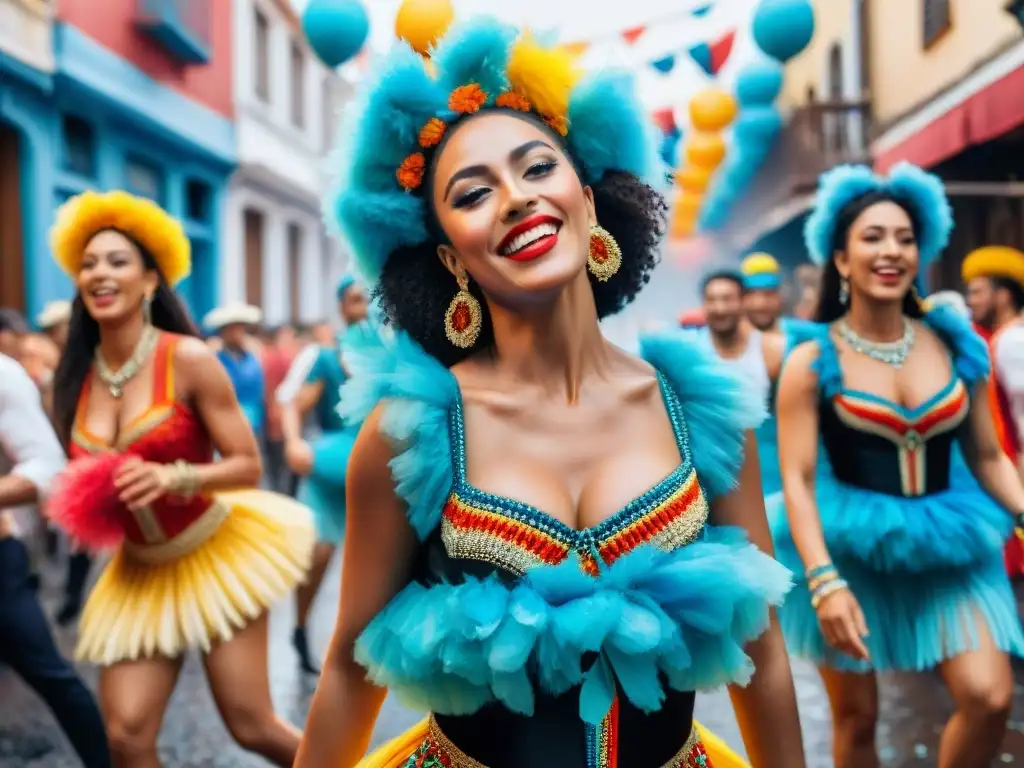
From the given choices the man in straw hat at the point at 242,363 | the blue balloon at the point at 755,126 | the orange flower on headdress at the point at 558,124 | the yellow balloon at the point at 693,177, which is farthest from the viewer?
the blue balloon at the point at 755,126

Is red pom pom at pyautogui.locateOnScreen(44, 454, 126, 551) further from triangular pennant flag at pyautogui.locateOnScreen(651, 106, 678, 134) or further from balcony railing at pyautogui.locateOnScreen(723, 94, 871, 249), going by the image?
balcony railing at pyautogui.locateOnScreen(723, 94, 871, 249)

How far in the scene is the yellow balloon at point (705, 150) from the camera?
12.3 metres

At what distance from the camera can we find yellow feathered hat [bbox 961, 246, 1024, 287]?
709 centimetres

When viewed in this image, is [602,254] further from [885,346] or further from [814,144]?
[814,144]

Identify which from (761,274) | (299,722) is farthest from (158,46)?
(299,722)

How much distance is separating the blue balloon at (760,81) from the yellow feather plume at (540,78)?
8676 millimetres

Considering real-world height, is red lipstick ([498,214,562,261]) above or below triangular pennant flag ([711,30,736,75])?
below

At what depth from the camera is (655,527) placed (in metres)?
2.03

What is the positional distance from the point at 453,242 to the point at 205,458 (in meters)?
2.01

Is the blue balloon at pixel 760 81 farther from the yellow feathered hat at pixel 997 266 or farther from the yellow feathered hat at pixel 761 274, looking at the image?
the yellow feathered hat at pixel 997 266

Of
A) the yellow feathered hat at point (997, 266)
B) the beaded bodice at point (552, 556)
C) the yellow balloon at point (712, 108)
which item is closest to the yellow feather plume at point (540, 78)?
the beaded bodice at point (552, 556)

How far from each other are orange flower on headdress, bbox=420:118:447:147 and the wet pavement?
10.6 ft

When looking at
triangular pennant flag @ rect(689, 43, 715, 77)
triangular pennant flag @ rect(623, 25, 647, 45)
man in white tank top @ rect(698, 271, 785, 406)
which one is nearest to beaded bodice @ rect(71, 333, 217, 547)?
man in white tank top @ rect(698, 271, 785, 406)

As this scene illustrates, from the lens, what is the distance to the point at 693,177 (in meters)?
16.2
